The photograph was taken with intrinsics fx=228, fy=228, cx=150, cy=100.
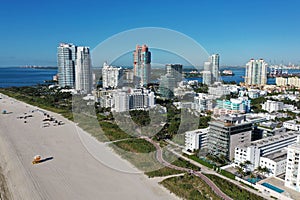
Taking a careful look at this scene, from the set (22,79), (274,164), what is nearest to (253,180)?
(274,164)

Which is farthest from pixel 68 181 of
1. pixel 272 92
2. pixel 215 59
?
pixel 272 92

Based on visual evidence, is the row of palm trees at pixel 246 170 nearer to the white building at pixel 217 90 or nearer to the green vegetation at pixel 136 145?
the green vegetation at pixel 136 145

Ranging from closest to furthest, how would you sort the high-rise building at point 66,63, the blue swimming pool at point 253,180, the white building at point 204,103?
the blue swimming pool at point 253,180, the white building at point 204,103, the high-rise building at point 66,63

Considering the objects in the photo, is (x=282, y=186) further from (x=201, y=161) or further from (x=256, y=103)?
(x=256, y=103)

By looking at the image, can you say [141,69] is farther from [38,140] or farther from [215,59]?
[215,59]

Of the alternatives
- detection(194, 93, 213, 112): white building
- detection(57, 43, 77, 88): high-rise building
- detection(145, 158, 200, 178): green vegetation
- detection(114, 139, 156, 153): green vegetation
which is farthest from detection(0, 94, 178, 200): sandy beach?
detection(57, 43, 77, 88): high-rise building

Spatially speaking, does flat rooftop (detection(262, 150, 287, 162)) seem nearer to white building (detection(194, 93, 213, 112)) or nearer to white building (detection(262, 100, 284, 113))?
white building (detection(194, 93, 213, 112))

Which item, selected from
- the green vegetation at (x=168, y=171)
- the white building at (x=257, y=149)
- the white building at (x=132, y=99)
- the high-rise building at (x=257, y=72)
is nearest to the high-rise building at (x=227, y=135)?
the white building at (x=257, y=149)
